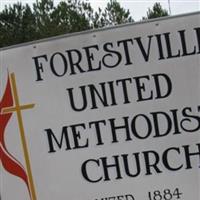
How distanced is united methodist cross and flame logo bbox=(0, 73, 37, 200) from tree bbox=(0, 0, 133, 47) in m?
32.2

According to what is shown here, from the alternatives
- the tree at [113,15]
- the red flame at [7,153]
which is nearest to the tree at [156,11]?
the tree at [113,15]

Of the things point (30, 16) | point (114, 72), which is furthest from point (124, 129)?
point (30, 16)

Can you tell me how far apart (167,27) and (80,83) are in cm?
58

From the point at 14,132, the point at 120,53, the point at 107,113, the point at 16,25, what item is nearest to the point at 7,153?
the point at 14,132

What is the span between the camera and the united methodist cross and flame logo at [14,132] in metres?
3.67

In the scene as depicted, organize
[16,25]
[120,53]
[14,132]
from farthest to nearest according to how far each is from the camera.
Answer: [16,25] < [14,132] < [120,53]

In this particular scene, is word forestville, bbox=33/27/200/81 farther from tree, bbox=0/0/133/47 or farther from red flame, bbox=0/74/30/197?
tree, bbox=0/0/133/47

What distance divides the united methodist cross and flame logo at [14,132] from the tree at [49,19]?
32171mm

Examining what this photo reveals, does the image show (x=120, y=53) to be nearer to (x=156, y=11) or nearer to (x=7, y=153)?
(x=7, y=153)

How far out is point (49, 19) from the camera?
39688mm

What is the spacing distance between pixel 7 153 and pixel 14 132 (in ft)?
0.44

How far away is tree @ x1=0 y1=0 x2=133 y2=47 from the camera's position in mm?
36969

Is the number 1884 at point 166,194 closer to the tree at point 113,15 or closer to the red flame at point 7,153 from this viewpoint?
the red flame at point 7,153

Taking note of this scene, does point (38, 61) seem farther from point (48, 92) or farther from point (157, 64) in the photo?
point (157, 64)
